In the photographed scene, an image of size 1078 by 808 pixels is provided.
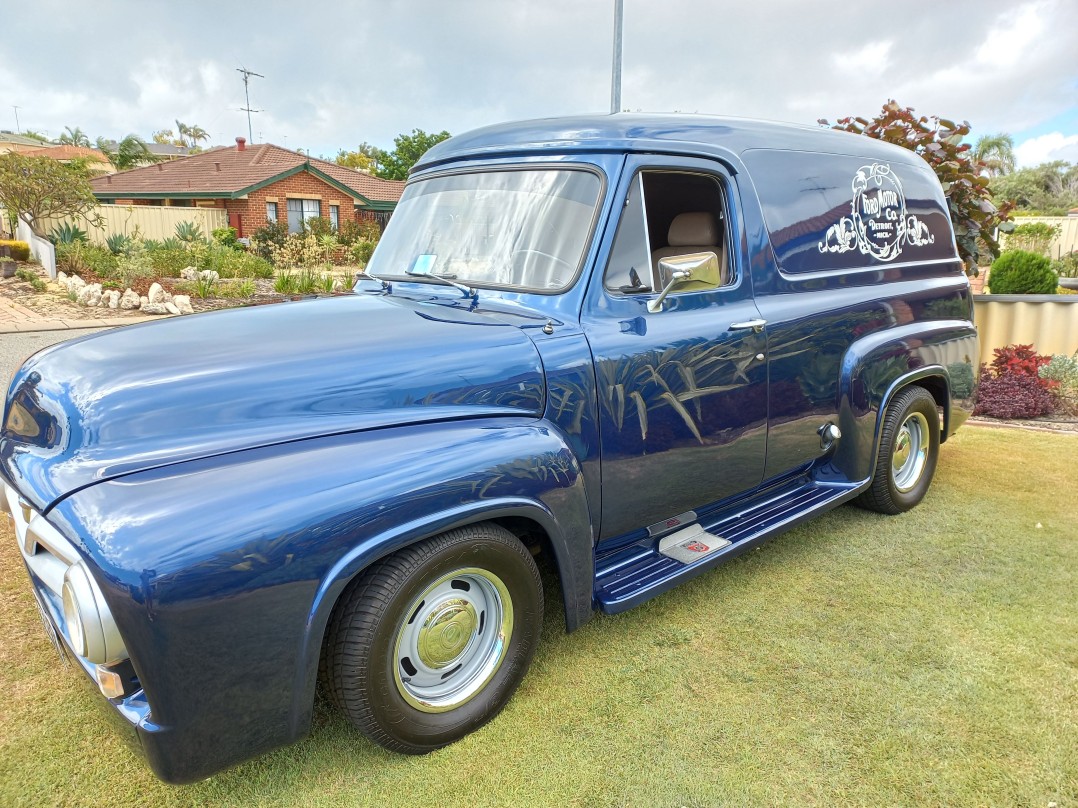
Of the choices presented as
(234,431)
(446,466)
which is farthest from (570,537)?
(234,431)

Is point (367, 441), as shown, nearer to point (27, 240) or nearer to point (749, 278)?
point (749, 278)

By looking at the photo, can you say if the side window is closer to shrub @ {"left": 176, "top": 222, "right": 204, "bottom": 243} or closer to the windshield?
the windshield

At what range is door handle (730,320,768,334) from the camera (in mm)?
3215

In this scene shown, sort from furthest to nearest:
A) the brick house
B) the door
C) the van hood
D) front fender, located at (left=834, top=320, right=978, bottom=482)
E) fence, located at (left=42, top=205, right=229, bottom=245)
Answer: the brick house, fence, located at (left=42, top=205, right=229, bottom=245), front fender, located at (left=834, top=320, right=978, bottom=482), the door, the van hood

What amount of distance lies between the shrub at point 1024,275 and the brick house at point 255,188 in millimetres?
20690

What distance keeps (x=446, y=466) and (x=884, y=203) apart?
332cm

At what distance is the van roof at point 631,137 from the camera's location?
9.71 feet

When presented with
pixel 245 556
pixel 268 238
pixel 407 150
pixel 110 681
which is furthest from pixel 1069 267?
pixel 407 150

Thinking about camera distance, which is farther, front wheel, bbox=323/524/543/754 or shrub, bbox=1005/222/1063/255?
shrub, bbox=1005/222/1063/255

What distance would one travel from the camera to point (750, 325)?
10.7ft

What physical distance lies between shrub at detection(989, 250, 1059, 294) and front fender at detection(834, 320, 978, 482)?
3.91 meters

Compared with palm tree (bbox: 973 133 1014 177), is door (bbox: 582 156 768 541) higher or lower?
lower

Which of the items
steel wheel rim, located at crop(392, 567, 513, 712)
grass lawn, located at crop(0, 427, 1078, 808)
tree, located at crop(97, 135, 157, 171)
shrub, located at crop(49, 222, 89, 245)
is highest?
tree, located at crop(97, 135, 157, 171)

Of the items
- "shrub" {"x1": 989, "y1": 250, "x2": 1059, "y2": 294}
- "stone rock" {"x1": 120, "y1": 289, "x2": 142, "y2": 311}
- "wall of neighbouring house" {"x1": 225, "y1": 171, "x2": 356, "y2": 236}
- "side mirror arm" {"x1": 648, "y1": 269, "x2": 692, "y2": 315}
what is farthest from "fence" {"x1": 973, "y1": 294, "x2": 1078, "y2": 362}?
"wall of neighbouring house" {"x1": 225, "y1": 171, "x2": 356, "y2": 236}
